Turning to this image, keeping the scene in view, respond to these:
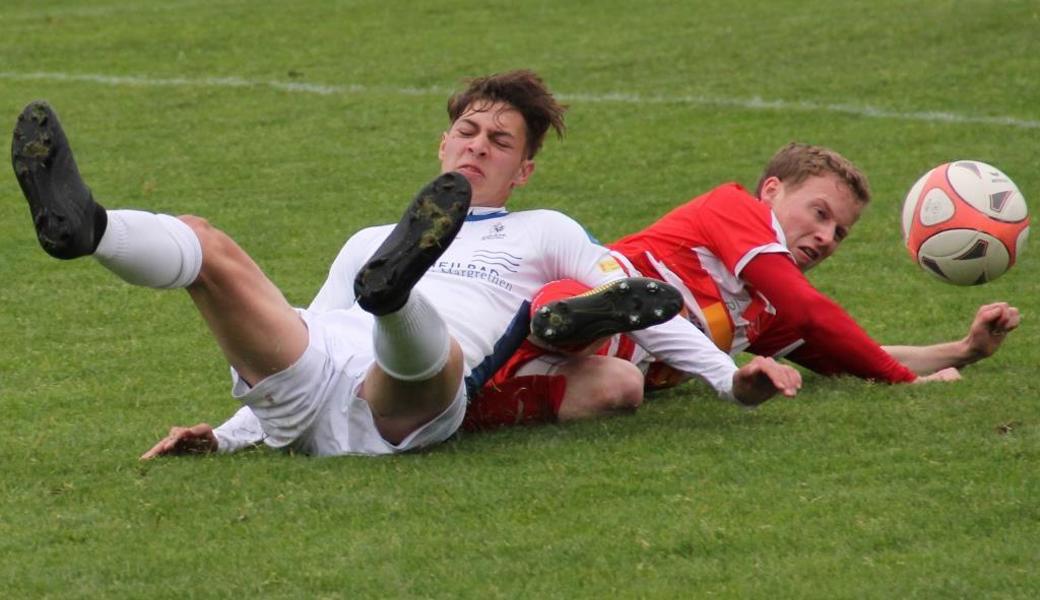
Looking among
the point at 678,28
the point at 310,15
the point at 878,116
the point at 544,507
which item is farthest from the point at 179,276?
the point at 310,15

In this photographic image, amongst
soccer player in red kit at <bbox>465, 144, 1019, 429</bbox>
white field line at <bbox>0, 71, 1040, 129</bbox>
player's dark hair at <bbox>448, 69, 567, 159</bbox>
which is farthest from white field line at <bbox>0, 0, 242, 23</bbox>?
soccer player in red kit at <bbox>465, 144, 1019, 429</bbox>

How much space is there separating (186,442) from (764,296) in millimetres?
1914

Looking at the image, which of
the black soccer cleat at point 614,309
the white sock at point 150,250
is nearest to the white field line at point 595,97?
the black soccer cleat at point 614,309

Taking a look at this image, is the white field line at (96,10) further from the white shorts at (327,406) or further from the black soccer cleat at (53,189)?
the black soccer cleat at (53,189)

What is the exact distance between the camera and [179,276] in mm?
4801

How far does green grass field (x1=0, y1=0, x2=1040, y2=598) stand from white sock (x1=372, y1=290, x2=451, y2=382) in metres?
0.30

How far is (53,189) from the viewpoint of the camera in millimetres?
4594

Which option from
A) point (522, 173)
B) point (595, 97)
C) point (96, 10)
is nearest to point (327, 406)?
point (522, 173)

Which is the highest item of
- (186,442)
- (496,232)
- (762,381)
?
(496,232)

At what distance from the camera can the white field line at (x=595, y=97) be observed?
11562mm

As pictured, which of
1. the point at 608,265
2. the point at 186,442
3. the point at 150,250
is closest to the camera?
the point at 150,250

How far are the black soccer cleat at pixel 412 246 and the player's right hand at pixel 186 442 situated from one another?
0.86m

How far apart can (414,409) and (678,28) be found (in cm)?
1013

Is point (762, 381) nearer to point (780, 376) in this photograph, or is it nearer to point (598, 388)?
point (780, 376)
